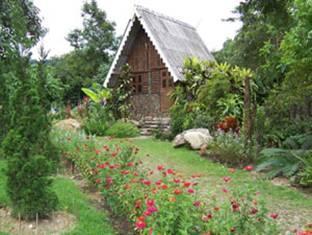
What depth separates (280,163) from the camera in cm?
781

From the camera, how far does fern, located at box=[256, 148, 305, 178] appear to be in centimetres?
742

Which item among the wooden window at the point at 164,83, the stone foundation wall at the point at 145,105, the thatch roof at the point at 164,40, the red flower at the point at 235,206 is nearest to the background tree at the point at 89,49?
the thatch roof at the point at 164,40

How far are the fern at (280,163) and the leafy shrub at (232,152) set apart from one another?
0.78m

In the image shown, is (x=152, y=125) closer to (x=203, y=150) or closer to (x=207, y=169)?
(x=203, y=150)

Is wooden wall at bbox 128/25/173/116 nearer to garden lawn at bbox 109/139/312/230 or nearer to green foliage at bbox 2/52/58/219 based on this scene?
garden lawn at bbox 109/139/312/230

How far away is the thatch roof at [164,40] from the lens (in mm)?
17594

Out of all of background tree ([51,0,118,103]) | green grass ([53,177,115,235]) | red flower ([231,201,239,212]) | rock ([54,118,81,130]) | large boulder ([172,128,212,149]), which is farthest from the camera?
background tree ([51,0,118,103])

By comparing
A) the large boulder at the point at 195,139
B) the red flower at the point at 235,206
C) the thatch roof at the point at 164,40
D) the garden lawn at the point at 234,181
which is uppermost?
the thatch roof at the point at 164,40

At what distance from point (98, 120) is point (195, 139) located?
6232mm

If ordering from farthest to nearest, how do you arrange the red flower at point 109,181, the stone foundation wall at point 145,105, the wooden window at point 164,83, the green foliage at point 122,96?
1. the stone foundation wall at point 145,105
2. the wooden window at point 164,83
3. the green foliage at point 122,96
4. the red flower at point 109,181

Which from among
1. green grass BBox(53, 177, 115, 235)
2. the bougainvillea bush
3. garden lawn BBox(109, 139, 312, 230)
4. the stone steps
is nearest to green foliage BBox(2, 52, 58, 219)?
green grass BBox(53, 177, 115, 235)

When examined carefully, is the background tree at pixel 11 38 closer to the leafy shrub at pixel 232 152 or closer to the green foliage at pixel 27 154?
the green foliage at pixel 27 154

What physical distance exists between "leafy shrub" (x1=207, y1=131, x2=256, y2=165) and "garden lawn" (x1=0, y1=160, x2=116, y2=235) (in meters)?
3.89

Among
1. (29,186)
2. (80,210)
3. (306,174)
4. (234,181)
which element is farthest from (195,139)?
(29,186)
